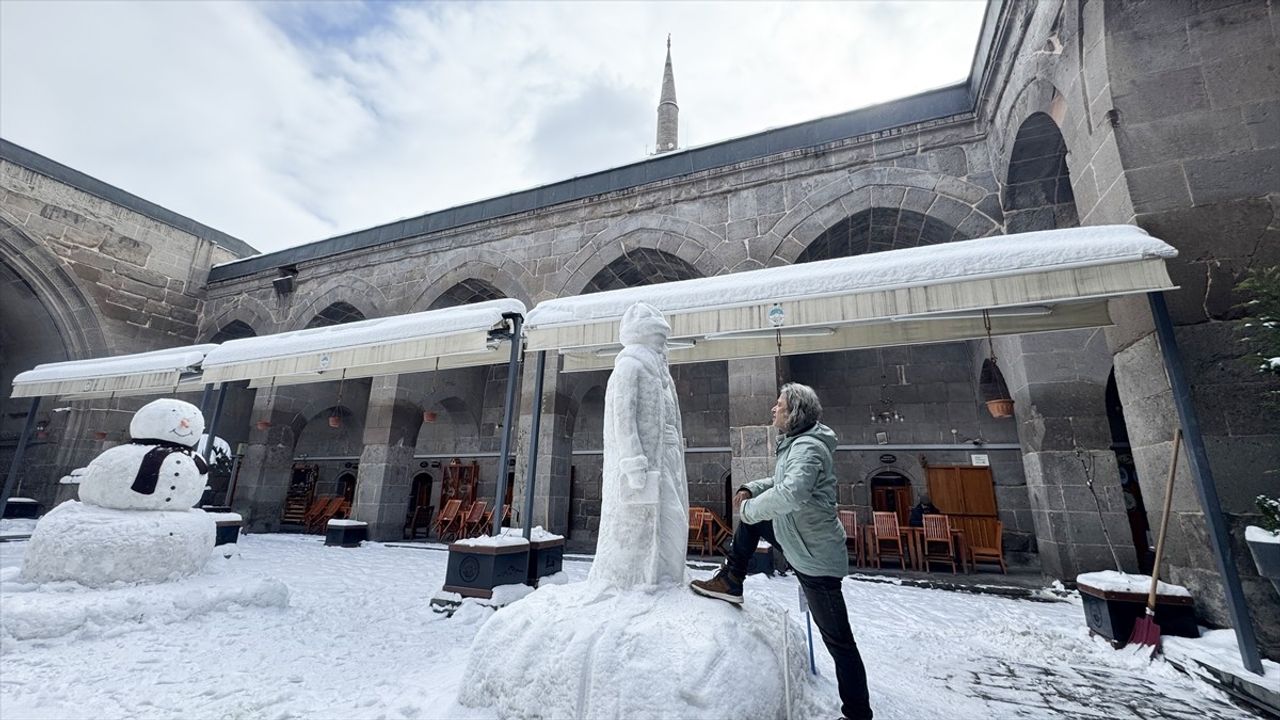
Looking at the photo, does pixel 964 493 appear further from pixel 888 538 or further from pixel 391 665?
pixel 391 665

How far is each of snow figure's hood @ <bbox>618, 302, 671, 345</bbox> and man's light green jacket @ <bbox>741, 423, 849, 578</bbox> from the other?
3.42 feet

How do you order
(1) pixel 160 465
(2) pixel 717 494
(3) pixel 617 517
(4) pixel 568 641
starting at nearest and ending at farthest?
(4) pixel 568 641, (3) pixel 617 517, (1) pixel 160 465, (2) pixel 717 494

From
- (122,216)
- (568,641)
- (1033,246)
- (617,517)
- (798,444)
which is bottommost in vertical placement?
(568,641)

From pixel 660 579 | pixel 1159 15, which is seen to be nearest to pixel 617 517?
pixel 660 579

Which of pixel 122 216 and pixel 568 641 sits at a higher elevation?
pixel 122 216

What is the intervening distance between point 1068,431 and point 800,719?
575cm

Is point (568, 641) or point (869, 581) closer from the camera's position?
point (568, 641)

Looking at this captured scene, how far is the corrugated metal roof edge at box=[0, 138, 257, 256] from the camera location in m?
10.7

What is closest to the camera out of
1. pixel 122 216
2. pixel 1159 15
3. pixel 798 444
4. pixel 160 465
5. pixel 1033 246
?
pixel 798 444

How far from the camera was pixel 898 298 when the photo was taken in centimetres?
396

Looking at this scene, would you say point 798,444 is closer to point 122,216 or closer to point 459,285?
point 459,285

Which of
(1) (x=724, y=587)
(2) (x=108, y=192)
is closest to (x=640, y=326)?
(1) (x=724, y=587)

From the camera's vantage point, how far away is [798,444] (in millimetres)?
2348

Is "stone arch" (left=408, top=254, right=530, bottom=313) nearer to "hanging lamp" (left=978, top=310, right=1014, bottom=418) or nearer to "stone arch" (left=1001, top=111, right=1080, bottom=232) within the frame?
"hanging lamp" (left=978, top=310, right=1014, bottom=418)
